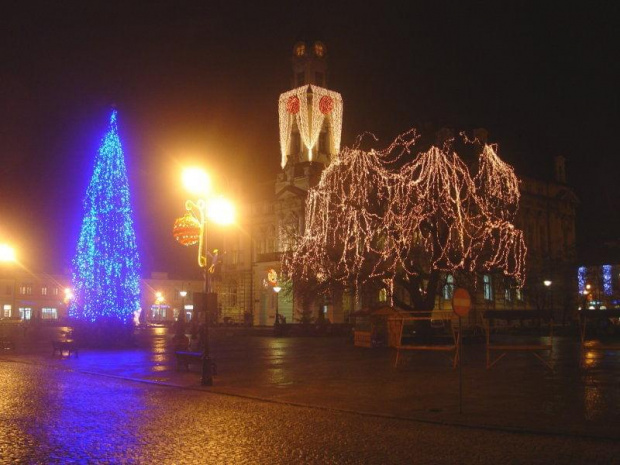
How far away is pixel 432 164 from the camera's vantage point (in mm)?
34469

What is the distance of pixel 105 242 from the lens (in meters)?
35.8

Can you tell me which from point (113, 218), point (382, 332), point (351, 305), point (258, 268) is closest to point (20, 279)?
point (258, 268)

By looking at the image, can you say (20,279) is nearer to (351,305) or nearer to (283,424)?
(351,305)

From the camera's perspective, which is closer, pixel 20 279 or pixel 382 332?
pixel 382 332

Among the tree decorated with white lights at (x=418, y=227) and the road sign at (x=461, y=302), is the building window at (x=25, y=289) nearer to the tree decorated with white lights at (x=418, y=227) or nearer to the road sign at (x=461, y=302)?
the tree decorated with white lights at (x=418, y=227)

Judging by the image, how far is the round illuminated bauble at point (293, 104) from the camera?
69250mm

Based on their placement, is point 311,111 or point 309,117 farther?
point 309,117

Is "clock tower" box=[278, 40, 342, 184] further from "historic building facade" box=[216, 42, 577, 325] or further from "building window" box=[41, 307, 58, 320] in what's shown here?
"building window" box=[41, 307, 58, 320]

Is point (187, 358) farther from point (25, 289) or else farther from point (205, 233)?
point (25, 289)

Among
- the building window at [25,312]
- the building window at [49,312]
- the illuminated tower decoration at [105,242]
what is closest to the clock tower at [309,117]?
the illuminated tower decoration at [105,242]

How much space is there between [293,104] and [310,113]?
6.69 ft

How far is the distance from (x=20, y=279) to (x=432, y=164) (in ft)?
305

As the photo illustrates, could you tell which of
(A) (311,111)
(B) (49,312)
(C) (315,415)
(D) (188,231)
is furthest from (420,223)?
(B) (49,312)

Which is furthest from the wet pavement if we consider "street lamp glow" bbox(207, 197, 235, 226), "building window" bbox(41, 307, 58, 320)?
"building window" bbox(41, 307, 58, 320)
